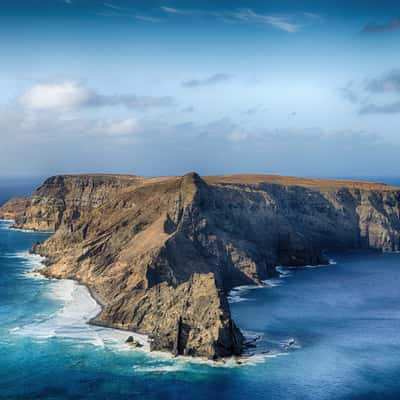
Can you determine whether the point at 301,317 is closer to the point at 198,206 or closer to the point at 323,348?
the point at 323,348

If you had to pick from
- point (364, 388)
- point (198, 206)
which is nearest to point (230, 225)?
point (198, 206)

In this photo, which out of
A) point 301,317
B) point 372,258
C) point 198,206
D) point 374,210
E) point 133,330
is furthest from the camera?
point 374,210

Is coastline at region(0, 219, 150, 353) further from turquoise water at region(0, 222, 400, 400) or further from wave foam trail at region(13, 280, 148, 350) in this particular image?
turquoise water at region(0, 222, 400, 400)

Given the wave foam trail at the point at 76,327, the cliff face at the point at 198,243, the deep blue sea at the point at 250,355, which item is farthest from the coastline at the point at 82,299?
the cliff face at the point at 198,243

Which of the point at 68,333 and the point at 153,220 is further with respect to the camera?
the point at 153,220

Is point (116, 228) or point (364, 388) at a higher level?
point (116, 228)

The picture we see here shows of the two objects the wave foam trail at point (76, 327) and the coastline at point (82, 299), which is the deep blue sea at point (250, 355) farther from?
the coastline at point (82, 299)

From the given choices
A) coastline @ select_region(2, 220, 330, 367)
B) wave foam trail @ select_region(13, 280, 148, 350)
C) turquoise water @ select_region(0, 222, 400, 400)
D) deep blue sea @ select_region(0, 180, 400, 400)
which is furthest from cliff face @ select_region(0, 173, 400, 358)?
turquoise water @ select_region(0, 222, 400, 400)

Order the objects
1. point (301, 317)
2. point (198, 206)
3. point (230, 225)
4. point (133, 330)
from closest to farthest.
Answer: point (133, 330) < point (301, 317) < point (198, 206) < point (230, 225)
